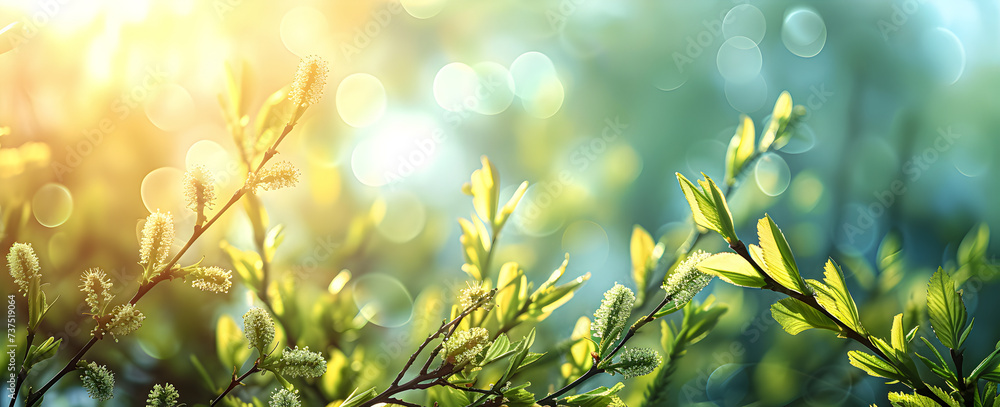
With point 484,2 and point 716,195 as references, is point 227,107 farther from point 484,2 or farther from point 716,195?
point 484,2

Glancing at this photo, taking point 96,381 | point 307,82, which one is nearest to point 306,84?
point 307,82

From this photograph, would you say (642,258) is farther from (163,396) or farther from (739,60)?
(739,60)

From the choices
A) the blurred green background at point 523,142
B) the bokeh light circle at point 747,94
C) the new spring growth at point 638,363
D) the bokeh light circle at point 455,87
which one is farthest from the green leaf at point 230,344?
the bokeh light circle at point 747,94

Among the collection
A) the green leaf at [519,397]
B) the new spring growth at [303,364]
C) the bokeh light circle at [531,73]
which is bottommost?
the green leaf at [519,397]

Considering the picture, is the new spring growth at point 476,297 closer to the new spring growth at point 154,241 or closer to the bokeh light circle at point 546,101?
the new spring growth at point 154,241

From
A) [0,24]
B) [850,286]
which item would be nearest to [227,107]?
[0,24]
